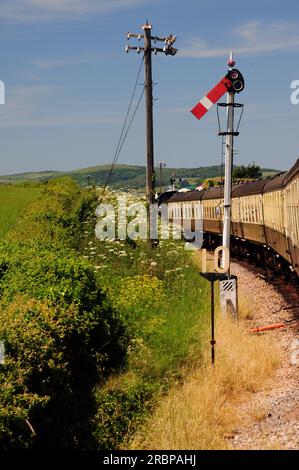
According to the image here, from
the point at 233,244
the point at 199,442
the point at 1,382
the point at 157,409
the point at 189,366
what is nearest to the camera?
the point at 1,382

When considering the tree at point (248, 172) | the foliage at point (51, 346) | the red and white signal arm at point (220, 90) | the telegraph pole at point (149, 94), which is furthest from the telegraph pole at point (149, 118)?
the tree at point (248, 172)

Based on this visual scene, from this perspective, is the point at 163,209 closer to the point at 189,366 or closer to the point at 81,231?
the point at 81,231

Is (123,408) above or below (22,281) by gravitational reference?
below

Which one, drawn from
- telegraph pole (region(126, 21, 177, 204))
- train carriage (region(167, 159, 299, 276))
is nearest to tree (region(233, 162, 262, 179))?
train carriage (region(167, 159, 299, 276))

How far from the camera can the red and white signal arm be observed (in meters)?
14.4

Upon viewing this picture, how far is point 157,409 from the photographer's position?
9.55 metres

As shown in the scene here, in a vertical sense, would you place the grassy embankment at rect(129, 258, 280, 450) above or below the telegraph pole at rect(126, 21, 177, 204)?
below

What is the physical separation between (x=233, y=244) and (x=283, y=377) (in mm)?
22676

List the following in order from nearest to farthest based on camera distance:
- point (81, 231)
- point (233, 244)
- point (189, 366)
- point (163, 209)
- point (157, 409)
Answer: point (157, 409)
point (189, 366)
point (81, 231)
point (233, 244)
point (163, 209)

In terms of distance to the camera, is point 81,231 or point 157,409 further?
point 81,231

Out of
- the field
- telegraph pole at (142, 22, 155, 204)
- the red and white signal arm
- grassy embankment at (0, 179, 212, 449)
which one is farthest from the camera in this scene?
telegraph pole at (142, 22, 155, 204)

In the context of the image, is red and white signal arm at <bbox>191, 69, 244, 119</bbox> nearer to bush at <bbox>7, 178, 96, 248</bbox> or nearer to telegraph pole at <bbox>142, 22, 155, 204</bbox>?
telegraph pole at <bbox>142, 22, 155, 204</bbox>

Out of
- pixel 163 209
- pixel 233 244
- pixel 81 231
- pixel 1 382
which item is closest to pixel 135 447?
pixel 1 382

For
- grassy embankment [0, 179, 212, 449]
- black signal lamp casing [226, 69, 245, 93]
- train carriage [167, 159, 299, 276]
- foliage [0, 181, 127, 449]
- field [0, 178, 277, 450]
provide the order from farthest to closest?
train carriage [167, 159, 299, 276], black signal lamp casing [226, 69, 245, 93], field [0, 178, 277, 450], grassy embankment [0, 179, 212, 449], foliage [0, 181, 127, 449]
